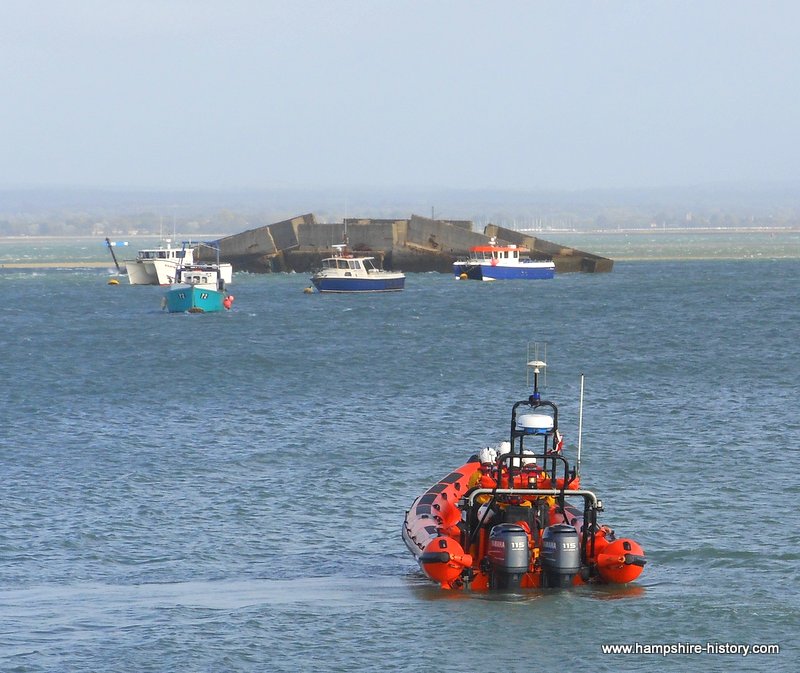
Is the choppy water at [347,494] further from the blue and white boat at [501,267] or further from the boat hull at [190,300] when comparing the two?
the blue and white boat at [501,267]

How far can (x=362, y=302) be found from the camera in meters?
97.8

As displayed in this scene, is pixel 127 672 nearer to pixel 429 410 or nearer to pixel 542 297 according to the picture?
pixel 429 410

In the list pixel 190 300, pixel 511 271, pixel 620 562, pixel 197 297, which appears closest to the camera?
pixel 620 562

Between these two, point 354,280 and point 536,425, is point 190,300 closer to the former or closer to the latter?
point 354,280

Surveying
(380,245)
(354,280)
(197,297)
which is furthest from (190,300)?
(380,245)

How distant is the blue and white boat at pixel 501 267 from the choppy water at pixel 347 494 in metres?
50.6

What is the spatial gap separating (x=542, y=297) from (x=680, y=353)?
3955cm

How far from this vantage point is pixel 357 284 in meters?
106

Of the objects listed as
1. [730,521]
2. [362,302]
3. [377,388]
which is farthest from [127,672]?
[362,302]

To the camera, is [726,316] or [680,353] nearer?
[680,353]

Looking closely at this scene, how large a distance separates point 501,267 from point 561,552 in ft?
326

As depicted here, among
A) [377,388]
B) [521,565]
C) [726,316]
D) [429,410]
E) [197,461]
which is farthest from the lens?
[726,316]

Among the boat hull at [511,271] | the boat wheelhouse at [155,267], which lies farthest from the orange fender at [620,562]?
the boat hull at [511,271]

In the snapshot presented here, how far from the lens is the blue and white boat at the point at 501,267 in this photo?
396 feet
